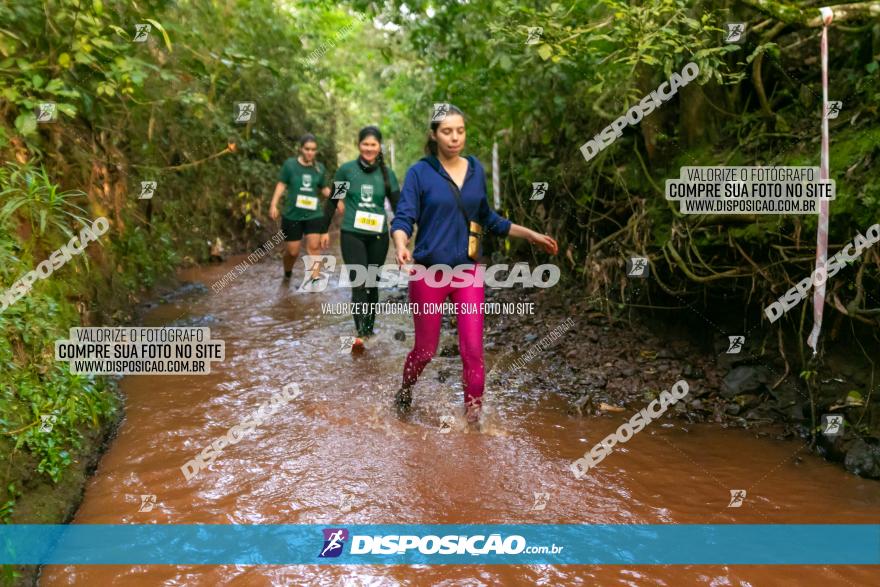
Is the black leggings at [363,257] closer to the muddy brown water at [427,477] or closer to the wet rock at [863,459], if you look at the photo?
the muddy brown water at [427,477]

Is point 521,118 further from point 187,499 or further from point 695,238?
point 187,499

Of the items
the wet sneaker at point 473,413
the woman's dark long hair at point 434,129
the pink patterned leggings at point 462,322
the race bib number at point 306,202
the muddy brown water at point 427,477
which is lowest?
the muddy brown water at point 427,477

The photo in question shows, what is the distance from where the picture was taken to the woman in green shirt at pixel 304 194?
825 centimetres

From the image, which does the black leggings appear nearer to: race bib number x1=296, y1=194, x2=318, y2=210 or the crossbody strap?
the crossbody strap

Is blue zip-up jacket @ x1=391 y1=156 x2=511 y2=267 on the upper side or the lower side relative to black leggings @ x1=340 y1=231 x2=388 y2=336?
upper

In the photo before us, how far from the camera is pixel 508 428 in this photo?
4.36m

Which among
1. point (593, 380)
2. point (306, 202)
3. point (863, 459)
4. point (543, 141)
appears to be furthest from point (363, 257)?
point (863, 459)

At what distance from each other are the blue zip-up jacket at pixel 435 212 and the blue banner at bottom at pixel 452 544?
64.6 inches

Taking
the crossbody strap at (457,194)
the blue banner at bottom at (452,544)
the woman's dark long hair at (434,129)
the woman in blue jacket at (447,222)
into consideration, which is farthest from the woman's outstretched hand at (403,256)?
the blue banner at bottom at (452,544)

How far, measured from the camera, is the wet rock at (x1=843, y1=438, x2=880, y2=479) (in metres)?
3.56

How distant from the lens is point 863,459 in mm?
3617

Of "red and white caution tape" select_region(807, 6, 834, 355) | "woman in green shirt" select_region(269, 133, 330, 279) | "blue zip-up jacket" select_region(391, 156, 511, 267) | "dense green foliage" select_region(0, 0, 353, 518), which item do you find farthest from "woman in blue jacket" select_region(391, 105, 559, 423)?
"woman in green shirt" select_region(269, 133, 330, 279)

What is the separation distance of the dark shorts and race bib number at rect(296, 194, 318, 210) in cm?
19

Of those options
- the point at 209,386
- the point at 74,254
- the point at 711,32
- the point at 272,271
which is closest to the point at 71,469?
the point at 209,386
